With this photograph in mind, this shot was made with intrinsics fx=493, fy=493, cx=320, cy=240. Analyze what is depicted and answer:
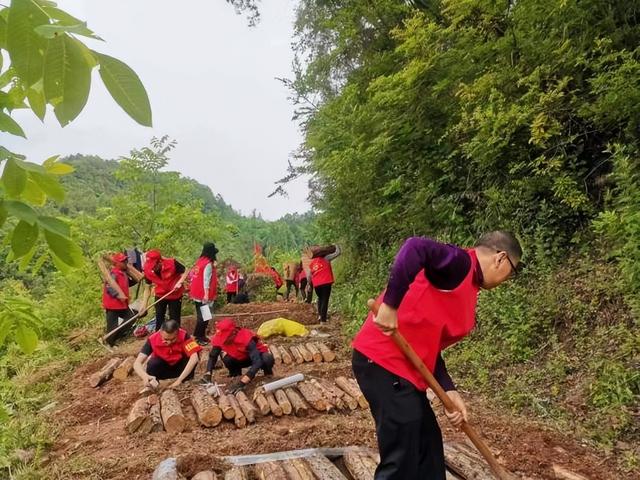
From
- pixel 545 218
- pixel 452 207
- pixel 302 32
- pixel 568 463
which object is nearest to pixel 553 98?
pixel 545 218

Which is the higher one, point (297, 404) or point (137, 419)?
point (137, 419)

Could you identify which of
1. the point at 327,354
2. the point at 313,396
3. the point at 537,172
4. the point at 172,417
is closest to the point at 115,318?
the point at 327,354

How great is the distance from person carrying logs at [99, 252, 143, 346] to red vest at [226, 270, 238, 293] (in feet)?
16.1

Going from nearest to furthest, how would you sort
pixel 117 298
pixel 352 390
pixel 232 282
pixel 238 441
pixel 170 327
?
1. pixel 238 441
2. pixel 352 390
3. pixel 170 327
4. pixel 117 298
5. pixel 232 282

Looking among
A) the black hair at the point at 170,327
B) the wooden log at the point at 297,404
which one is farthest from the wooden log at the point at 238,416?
the black hair at the point at 170,327

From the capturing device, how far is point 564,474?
3.64 meters

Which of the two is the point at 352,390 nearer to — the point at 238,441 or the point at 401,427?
the point at 238,441

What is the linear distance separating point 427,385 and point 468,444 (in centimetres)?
198

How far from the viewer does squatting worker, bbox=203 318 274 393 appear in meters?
6.22

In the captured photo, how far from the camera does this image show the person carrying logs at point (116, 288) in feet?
29.3

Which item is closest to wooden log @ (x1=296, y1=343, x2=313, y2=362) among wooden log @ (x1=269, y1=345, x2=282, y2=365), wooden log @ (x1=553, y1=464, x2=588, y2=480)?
wooden log @ (x1=269, y1=345, x2=282, y2=365)

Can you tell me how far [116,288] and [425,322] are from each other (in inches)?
303

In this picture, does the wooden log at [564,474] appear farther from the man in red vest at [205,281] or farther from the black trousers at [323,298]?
the black trousers at [323,298]

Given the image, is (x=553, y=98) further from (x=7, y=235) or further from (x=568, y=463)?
(x=7, y=235)
